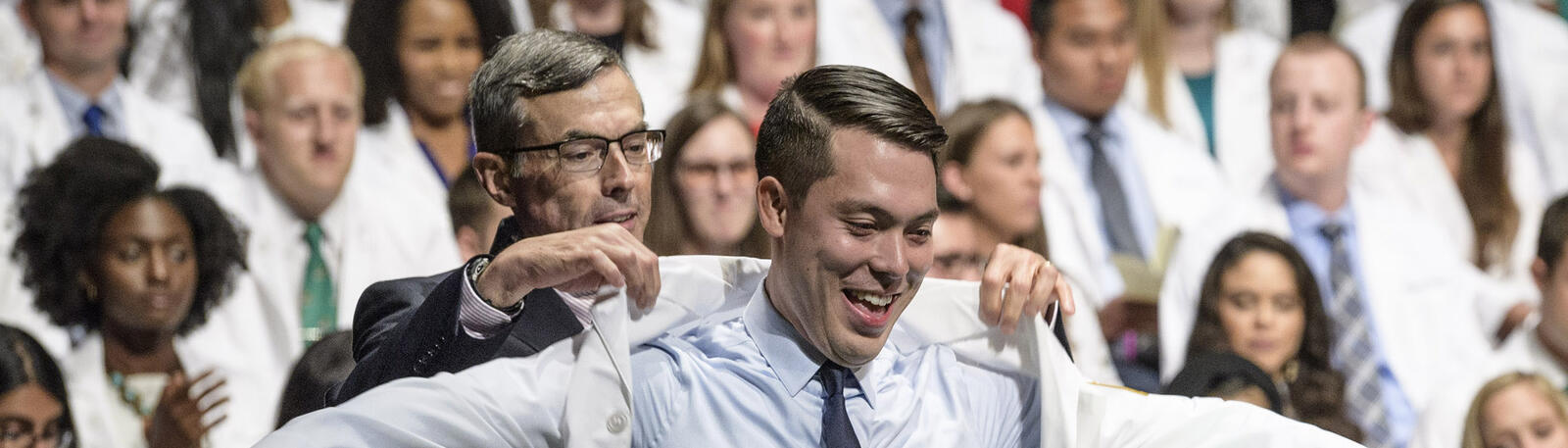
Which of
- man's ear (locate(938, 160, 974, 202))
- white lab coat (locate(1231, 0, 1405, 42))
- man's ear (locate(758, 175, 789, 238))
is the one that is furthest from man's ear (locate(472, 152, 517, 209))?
white lab coat (locate(1231, 0, 1405, 42))

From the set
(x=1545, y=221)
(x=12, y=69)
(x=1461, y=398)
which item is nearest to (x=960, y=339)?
(x=12, y=69)

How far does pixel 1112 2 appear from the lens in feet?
16.1

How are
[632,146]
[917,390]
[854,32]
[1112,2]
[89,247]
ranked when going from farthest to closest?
[1112,2] → [854,32] → [89,247] → [632,146] → [917,390]

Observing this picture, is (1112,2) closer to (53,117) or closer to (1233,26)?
(1233,26)

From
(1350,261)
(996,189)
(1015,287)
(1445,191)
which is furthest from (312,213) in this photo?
(1445,191)

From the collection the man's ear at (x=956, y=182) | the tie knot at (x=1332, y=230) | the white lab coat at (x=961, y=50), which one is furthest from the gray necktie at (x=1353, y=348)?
the man's ear at (x=956, y=182)

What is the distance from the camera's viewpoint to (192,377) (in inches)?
155

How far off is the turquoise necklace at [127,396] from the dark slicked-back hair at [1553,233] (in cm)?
439

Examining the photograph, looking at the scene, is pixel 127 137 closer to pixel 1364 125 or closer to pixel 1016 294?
pixel 1016 294

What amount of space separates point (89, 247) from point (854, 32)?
2.27 meters

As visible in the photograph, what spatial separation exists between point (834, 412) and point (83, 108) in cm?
300

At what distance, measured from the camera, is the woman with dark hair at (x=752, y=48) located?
4508 mm

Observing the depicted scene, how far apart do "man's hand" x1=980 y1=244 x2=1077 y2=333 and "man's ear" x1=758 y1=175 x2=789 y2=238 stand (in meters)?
0.29

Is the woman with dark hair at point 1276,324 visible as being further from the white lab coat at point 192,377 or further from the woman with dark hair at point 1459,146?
the white lab coat at point 192,377
